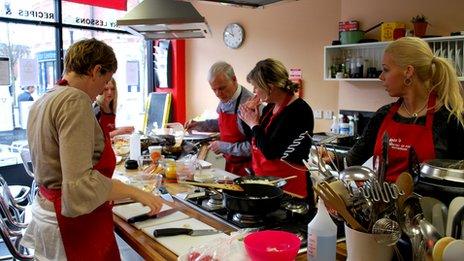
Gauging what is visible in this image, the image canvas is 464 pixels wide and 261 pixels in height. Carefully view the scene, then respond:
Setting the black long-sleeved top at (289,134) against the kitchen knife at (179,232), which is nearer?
the kitchen knife at (179,232)

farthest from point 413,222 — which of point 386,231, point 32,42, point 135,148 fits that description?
point 32,42

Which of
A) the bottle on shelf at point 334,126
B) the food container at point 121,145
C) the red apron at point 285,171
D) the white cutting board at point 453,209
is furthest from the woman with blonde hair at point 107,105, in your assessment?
the white cutting board at point 453,209

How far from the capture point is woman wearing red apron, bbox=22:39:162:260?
1.35m

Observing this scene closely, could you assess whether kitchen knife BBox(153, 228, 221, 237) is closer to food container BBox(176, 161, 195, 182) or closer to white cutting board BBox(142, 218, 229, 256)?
white cutting board BBox(142, 218, 229, 256)

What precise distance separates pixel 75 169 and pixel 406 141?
136 centimetres

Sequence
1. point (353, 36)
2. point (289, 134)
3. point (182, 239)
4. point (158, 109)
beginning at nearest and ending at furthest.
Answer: point (182, 239) → point (289, 134) → point (353, 36) → point (158, 109)

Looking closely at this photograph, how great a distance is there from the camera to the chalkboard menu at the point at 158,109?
21.1ft

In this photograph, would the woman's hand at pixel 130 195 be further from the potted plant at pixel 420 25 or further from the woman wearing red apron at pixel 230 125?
the potted plant at pixel 420 25

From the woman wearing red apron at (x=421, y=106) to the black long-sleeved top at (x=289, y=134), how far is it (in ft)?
1.61

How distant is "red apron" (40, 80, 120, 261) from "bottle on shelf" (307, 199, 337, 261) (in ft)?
2.68

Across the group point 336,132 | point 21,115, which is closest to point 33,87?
point 21,115

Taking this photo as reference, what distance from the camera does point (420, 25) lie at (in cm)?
354

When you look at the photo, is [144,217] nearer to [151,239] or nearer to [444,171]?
[151,239]

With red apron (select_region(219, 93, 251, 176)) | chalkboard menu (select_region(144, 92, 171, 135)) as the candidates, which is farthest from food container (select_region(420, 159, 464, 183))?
chalkboard menu (select_region(144, 92, 171, 135))
